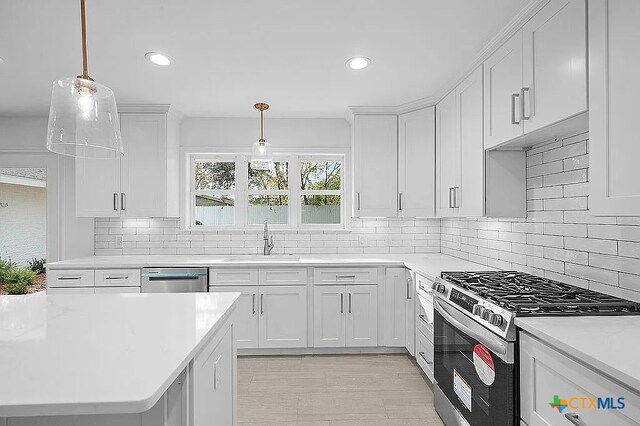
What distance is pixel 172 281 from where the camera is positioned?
3479 mm

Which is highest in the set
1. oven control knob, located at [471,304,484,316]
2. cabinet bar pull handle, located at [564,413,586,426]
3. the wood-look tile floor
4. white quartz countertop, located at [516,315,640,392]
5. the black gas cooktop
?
the black gas cooktop

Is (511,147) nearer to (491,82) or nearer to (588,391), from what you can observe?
(491,82)

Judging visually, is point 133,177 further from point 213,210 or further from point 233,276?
point 233,276

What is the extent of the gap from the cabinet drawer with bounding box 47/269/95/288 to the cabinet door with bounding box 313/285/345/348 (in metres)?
2.07

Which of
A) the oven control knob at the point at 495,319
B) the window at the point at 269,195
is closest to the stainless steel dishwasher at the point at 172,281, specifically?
the window at the point at 269,195

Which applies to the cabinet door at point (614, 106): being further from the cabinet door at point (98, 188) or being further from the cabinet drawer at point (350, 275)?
the cabinet door at point (98, 188)

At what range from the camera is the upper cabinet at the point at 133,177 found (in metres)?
3.82

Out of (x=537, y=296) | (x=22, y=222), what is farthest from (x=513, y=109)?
(x=22, y=222)

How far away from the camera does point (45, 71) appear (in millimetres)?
2895

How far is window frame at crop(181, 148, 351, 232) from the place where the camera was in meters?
4.27

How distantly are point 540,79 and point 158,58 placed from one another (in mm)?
2396

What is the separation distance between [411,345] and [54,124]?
3.07 m

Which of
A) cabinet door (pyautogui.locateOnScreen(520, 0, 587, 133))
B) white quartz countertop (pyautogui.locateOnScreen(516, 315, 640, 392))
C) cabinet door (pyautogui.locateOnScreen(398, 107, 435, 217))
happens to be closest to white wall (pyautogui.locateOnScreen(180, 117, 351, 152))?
cabinet door (pyautogui.locateOnScreen(398, 107, 435, 217))

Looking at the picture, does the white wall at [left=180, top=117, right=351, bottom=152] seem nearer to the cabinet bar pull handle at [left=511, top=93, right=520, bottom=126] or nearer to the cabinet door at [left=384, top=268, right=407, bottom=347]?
the cabinet door at [left=384, top=268, right=407, bottom=347]
